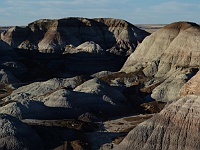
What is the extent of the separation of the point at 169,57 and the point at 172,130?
186ft

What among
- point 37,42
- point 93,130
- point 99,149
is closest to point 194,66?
point 93,130

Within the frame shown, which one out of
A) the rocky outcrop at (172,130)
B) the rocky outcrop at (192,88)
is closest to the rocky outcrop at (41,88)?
the rocky outcrop at (172,130)

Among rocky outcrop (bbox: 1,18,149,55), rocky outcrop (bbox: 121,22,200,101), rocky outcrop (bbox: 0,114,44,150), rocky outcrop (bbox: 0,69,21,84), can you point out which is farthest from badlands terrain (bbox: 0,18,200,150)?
rocky outcrop (bbox: 1,18,149,55)

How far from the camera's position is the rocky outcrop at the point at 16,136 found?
42656 millimetres

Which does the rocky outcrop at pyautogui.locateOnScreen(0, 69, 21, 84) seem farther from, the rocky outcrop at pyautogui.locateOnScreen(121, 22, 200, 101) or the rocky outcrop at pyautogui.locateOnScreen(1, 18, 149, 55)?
the rocky outcrop at pyautogui.locateOnScreen(1, 18, 149, 55)

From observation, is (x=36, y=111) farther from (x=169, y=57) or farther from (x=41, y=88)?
(x=169, y=57)

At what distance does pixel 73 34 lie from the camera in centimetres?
15412

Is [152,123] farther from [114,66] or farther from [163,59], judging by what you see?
[114,66]

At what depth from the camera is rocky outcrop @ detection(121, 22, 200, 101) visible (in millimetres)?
73625

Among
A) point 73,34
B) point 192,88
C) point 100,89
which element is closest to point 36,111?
point 100,89

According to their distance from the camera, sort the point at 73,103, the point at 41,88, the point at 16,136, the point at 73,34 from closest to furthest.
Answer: the point at 16,136, the point at 73,103, the point at 41,88, the point at 73,34

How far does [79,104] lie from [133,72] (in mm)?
32177

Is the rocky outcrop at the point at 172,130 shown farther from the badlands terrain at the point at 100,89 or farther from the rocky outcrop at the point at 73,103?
the rocky outcrop at the point at 73,103

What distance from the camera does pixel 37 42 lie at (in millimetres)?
153750
